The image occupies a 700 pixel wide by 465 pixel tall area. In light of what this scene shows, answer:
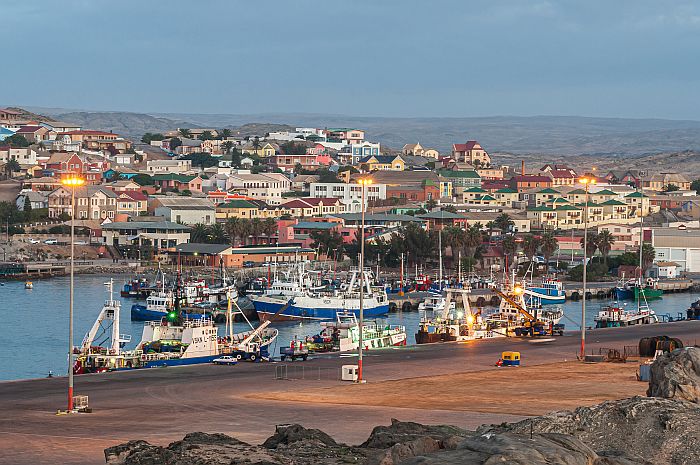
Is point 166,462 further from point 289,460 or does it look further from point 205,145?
point 205,145

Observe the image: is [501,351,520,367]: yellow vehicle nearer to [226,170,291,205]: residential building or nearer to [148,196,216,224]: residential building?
[148,196,216,224]: residential building

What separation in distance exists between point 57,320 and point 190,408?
35870 mm

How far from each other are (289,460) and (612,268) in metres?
83.4

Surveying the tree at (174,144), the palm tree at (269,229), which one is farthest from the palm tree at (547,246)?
the tree at (174,144)

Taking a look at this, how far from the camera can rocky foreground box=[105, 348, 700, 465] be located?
576 inches

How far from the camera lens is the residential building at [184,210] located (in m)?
118

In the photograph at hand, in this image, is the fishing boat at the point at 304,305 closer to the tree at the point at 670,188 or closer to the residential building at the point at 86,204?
the residential building at the point at 86,204

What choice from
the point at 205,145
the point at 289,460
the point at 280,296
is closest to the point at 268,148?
the point at 205,145

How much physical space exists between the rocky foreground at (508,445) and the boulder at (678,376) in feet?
4.57

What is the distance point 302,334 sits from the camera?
200 ft

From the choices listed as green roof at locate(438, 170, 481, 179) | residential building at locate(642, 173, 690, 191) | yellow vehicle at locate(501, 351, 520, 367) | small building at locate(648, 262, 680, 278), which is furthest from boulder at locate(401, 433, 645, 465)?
residential building at locate(642, 173, 690, 191)

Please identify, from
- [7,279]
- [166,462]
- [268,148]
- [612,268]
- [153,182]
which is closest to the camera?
[166,462]

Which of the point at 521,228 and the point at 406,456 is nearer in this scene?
the point at 406,456

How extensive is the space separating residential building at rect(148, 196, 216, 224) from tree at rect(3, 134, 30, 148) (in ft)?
136
